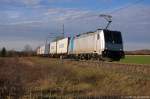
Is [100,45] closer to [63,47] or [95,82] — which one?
[95,82]

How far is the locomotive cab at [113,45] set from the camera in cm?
3850

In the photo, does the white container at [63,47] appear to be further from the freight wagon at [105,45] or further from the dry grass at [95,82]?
the dry grass at [95,82]

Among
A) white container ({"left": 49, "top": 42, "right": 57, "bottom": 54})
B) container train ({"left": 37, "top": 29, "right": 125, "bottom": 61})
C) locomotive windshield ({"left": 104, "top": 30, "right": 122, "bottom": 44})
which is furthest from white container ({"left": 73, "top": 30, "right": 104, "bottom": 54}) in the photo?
white container ({"left": 49, "top": 42, "right": 57, "bottom": 54})

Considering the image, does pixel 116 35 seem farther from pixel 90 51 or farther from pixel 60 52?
pixel 60 52

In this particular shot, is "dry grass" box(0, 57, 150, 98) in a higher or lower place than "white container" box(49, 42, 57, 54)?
lower

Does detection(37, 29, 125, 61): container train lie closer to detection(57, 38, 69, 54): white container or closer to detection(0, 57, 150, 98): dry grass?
detection(0, 57, 150, 98): dry grass

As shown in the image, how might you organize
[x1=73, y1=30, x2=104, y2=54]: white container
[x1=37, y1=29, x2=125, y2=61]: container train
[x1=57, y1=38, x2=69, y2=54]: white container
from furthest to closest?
1. [x1=57, y1=38, x2=69, y2=54]: white container
2. [x1=73, y1=30, x2=104, y2=54]: white container
3. [x1=37, y1=29, x2=125, y2=61]: container train

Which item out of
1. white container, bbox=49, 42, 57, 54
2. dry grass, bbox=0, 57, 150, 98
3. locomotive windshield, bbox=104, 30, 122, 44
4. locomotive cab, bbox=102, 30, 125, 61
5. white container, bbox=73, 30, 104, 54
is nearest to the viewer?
dry grass, bbox=0, 57, 150, 98

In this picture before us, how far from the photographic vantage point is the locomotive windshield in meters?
38.8

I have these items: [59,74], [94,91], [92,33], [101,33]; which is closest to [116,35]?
[101,33]

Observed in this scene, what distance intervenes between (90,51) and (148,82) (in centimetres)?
2320

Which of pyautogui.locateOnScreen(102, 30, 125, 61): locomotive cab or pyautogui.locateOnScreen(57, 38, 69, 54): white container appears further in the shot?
pyautogui.locateOnScreen(57, 38, 69, 54): white container

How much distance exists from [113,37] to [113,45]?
815 mm

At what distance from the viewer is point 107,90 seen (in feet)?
72.9
